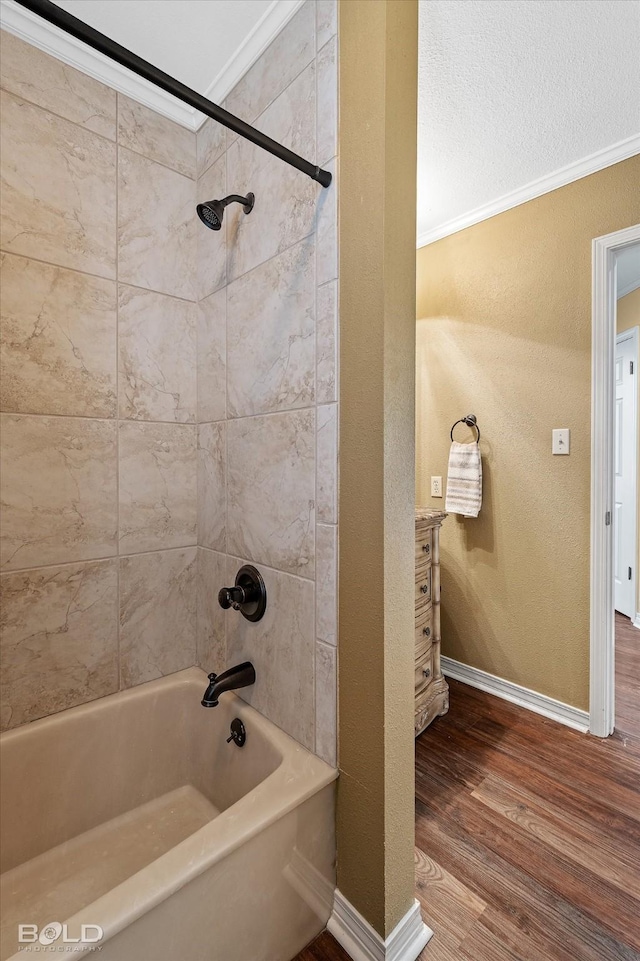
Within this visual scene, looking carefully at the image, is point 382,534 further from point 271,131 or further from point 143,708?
point 271,131

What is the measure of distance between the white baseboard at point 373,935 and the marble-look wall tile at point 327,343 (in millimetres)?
1281

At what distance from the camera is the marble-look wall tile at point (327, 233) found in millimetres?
1113

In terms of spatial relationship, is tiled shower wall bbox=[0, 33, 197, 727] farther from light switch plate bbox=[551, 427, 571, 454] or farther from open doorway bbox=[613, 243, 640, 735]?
open doorway bbox=[613, 243, 640, 735]

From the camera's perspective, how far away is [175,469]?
1627mm

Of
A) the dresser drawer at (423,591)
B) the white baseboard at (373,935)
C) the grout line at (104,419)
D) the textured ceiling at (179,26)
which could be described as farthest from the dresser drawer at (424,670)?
the textured ceiling at (179,26)

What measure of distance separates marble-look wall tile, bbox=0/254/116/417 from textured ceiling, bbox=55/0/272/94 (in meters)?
0.73

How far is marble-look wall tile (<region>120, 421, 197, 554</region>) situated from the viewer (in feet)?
4.95

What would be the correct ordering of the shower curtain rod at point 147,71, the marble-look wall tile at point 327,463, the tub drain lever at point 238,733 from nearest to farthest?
1. the shower curtain rod at point 147,71
2. the marble-look wall tile at point 327,463
3. the tub drain lever at point 238,733

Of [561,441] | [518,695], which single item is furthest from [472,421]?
[518,695]

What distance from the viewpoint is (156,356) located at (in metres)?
1.57

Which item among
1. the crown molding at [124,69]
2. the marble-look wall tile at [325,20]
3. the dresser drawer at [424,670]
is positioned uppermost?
the crown molding at [124,69]

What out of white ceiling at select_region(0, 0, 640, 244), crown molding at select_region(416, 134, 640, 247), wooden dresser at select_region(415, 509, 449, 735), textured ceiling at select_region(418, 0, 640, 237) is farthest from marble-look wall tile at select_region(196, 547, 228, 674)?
crown molding at select_region(416, 134, 640, 247)

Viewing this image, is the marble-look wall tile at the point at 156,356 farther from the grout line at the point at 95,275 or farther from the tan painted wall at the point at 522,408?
the tan painted wall at the point at 522,408

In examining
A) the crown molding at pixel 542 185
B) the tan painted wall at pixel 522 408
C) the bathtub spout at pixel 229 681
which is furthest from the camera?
the tan painted wall at pixel 522 408
